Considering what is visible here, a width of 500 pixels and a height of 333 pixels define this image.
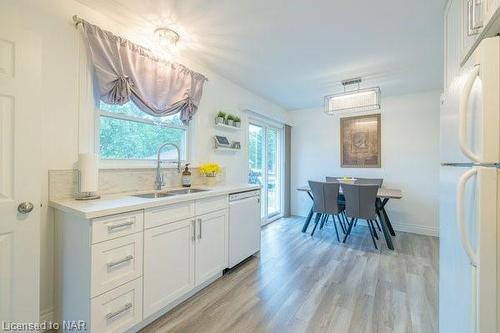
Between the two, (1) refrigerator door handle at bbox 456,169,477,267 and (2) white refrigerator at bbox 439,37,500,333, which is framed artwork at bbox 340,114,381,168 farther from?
(1) refrigerator door handle at bbox 456,169,477,267

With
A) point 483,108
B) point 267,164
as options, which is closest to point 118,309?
point 483,108

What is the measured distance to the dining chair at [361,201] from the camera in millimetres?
2979

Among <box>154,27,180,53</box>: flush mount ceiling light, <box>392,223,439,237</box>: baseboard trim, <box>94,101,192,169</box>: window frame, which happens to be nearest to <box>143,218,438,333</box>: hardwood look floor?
<box>392,223,439,237</box>: baseboard trim

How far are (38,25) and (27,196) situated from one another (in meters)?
1.16

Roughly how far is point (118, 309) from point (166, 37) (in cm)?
218

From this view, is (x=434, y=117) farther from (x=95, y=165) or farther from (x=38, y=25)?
(x=38, y=25)

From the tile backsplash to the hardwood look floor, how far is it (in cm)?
111

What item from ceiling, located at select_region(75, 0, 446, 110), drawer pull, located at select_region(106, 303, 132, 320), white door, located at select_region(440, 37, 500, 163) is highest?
ceiling, located at select_region(75, 0, 446, 110)

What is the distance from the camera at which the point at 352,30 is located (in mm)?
1986

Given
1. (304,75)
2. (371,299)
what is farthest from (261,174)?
(371,299)

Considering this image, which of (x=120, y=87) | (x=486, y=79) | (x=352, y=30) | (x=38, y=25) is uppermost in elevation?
(x=352, y=30)

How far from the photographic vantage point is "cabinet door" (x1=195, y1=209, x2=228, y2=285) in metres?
1.97

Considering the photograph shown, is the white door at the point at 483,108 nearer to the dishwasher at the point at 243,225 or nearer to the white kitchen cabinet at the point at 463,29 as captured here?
the white kitchen cabinet at the point at 463,29

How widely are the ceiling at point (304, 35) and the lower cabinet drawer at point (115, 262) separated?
1.77 metres
